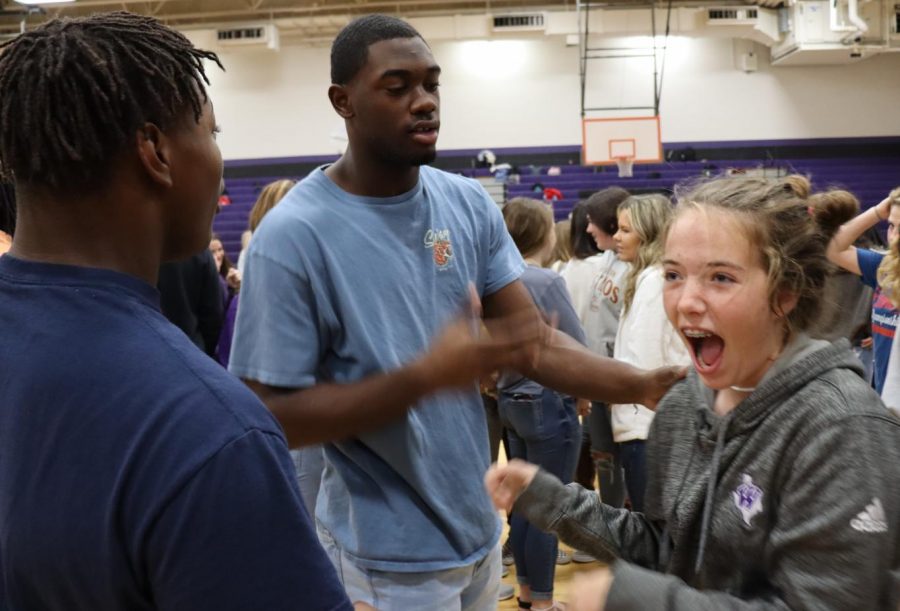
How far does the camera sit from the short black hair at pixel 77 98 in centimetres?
100

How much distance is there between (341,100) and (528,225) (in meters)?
2.44

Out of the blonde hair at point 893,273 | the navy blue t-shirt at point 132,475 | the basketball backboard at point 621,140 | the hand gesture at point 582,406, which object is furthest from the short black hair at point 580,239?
the basketball backboard at point 621,140

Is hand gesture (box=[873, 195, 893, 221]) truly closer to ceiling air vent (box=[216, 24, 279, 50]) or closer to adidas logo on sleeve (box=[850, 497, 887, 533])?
adidas logo on sleeve (box=[850, 497, 887, 533])

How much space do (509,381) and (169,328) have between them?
334cm

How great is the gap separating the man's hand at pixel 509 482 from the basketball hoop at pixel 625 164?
13947mm

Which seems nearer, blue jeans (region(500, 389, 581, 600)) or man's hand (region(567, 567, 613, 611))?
man's hand (region(567, 567, 613, 611))

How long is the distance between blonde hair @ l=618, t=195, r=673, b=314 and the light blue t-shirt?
2288 mm

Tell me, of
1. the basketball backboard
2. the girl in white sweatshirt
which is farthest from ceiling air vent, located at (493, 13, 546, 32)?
the girl in white sweatshirt

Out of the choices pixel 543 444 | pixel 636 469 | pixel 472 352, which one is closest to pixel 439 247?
pixel 472 352

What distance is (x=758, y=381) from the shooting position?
61.2 inches

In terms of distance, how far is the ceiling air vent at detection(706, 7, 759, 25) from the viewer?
15.8 meters

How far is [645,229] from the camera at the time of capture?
4309mm

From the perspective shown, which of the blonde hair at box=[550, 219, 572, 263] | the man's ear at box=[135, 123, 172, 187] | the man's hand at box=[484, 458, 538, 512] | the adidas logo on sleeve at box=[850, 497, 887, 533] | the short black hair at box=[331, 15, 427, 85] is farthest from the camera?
the blonde hair at box=[550, 219, 572, 263]

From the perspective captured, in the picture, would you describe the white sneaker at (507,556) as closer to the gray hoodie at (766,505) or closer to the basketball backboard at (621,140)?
the gray hoodie at (766,505)
